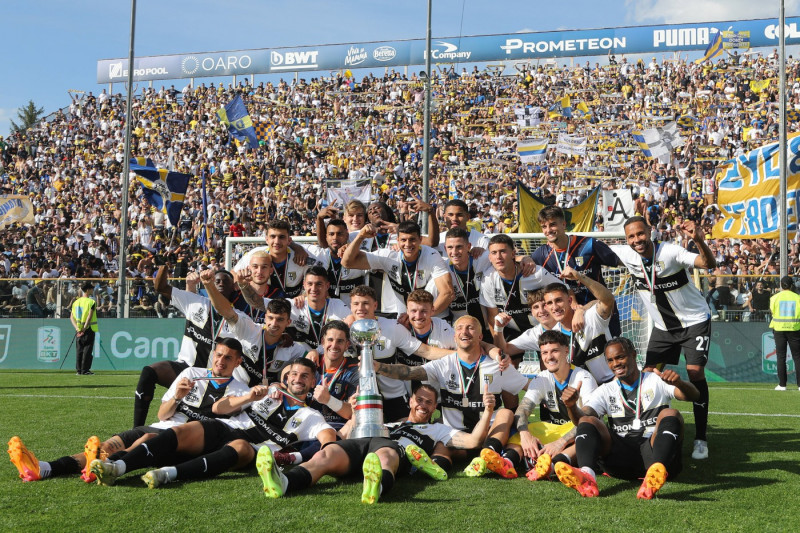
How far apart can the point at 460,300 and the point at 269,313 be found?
Result: 192 cm

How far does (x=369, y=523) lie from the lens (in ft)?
13.9

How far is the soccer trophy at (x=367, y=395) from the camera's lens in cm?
555

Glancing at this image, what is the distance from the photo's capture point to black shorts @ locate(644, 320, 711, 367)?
6.98 metres

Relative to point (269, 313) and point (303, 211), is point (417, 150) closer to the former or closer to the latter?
point (303, 211)

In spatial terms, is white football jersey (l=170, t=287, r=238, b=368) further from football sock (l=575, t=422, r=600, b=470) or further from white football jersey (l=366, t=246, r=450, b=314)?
football sock (l=575, t=422, r=600, b=470)

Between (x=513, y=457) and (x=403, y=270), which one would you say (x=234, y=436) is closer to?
(x=513, y=457)

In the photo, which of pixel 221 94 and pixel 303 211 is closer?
pixel 303 211

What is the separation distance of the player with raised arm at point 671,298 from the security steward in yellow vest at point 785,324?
22.2 ft

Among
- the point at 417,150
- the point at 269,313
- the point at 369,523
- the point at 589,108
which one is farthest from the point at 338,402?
the point at 589,108

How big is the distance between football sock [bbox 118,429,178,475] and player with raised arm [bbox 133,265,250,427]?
5.38 ft

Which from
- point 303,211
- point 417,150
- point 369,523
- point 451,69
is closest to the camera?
point 369,523

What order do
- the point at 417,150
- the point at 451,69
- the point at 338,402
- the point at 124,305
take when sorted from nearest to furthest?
the point at 338,402 → the point at 124,305 → the point at 417,150 → the point at 451,69

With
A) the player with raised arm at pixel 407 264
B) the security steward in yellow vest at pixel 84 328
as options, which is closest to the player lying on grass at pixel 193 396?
the player with raised arm at pixel 407 264

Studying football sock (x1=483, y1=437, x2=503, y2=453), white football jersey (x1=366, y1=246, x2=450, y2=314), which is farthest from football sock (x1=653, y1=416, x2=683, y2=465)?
white football jersey (x1=366, y1=246, x2=450, y2=314)
